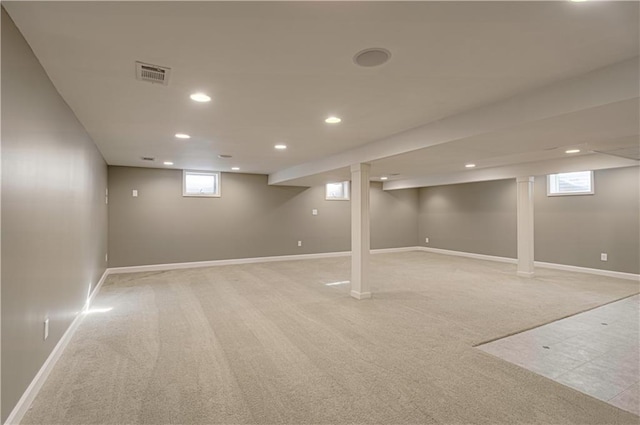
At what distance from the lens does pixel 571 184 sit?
6.63 m

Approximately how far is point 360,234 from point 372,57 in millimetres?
2889

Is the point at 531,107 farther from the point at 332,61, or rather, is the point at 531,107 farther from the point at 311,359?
the point at 311,359

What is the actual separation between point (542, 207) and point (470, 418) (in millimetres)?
6801

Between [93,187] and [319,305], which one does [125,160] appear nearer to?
[93,187]

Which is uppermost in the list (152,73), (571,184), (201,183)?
(152,73)

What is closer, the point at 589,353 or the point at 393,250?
the point at 589,353

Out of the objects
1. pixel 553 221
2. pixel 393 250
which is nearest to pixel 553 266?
pixel 553 221

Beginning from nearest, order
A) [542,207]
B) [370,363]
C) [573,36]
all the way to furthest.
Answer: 1. [573,36]
2. [370,363]
3. [542,207]

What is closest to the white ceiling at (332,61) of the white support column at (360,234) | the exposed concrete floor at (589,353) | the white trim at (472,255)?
the white support column at (360,234)

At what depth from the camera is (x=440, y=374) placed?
2.41 meters

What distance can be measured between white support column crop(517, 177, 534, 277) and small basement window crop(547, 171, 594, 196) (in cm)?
125

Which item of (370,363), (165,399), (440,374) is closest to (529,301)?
(440,374)

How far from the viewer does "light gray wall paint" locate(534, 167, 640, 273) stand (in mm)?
5715

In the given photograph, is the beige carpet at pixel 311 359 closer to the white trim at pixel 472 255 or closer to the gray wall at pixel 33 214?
the gray wall at pixel 33 214
